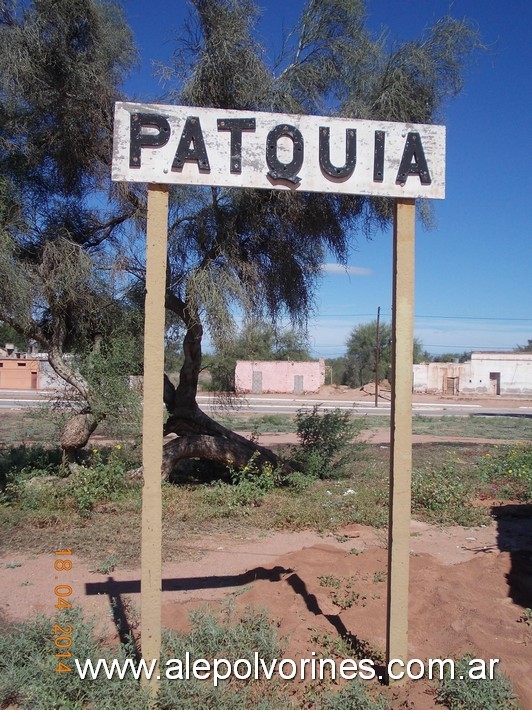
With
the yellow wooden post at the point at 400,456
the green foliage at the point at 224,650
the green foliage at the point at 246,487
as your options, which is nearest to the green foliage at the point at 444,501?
the green foliage at the point at 246,487

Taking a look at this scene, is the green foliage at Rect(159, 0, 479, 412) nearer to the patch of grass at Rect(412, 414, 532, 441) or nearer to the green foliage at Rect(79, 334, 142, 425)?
the green foliage at Rect(79, 334, 142, 425)

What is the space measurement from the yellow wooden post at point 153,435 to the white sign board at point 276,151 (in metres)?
0.20

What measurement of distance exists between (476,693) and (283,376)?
146 ft

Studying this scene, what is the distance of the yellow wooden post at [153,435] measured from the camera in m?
3.43

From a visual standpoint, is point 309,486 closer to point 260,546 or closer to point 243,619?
point 260,546

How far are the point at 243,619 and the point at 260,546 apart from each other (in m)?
2.55

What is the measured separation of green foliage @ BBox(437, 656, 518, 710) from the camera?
3.27m

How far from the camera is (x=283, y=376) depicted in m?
47.9

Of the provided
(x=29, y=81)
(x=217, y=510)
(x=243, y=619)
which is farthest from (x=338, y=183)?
(x=29, y=81)

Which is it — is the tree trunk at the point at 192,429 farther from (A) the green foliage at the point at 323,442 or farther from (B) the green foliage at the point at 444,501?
(B) the green foliage at the point at 444,501

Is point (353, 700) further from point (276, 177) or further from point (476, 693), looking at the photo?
point (276, 177)

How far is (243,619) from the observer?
427 centimetres

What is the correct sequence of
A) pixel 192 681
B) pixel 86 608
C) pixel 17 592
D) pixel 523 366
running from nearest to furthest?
pixel 192 681
pixel 86 608
pixel 17 592
pixel 523 366
